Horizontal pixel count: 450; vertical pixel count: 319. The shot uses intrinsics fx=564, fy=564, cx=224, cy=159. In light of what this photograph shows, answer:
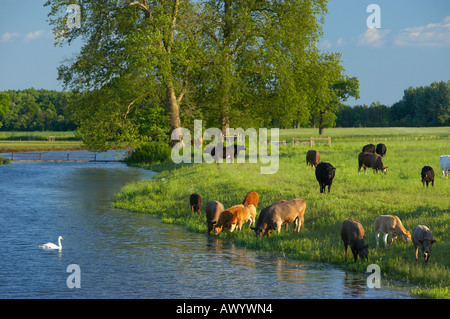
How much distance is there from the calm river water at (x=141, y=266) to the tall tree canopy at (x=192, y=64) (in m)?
20.8

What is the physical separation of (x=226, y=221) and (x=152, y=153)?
44.5 meters

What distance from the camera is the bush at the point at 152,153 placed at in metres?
63.6

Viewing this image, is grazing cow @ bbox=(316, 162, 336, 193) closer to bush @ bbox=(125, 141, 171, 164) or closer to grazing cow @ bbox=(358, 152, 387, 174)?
grazing cow @ bbox=(358, 152, 387, 174)

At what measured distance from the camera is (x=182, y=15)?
170 feet

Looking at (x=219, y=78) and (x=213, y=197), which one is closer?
(x=213, y=197)

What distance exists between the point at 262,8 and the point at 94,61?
743 inches

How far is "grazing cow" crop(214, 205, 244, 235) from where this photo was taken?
72.5 feet

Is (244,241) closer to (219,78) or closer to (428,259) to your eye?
(428,259)

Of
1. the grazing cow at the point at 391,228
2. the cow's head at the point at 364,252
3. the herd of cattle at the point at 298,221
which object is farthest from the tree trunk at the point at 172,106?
the cow's head at the point at 364,252

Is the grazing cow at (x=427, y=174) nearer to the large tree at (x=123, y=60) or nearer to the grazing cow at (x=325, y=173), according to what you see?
the grazing cow at (x=325, y=173)

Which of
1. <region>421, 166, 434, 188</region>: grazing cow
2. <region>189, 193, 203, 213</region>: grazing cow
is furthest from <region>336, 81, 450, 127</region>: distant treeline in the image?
<region>189, 193, 203, 213</region>: grazing cow

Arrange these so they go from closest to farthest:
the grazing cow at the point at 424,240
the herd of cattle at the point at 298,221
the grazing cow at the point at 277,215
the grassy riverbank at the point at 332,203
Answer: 1. the grazing cow at the point at 424,240
2. the herd of cattle at the point at 298,221
3. the grassy riverbank at the point at 332,203
4. the grazing cow at the point at 277,215

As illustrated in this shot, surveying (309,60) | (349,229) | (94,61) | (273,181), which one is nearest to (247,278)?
(349,229)

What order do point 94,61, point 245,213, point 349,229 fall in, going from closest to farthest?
point 349,229, point 245,213, point 94,61
